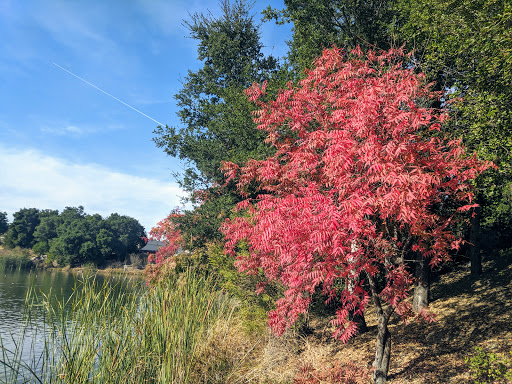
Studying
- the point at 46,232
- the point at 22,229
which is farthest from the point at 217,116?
the point at 22,229

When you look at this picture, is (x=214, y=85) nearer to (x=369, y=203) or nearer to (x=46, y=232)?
(x=369, y=203)

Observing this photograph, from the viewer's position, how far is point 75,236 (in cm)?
5606

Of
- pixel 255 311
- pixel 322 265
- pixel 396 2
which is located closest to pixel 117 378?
pixel 322 265

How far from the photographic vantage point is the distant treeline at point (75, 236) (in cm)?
5606

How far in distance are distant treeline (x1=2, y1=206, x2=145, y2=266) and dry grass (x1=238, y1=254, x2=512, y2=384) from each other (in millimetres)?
52900

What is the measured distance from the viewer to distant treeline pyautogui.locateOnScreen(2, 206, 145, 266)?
5606 cm

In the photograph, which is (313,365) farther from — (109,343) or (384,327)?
(109,343)

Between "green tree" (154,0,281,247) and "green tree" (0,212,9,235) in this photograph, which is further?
"green tree" (0,212,9,235)

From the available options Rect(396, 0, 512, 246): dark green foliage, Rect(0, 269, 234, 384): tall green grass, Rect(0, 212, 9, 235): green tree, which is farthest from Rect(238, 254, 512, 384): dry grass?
Rect(0, 212, 9, 235): green tree

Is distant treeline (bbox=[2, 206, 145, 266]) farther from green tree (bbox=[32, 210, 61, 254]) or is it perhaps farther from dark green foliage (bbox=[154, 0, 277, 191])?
dark green foliage (bbox=[154, 0, 277, 191])

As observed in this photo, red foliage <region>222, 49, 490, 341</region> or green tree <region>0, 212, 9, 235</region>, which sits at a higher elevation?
green tree <region>0, 212, 9, 235</region>

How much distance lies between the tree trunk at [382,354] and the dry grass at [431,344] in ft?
1.51

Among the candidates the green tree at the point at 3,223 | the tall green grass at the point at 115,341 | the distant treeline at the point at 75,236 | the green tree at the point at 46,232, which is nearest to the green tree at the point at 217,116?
the tall green grass at the point at 115,341

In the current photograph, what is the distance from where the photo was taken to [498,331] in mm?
7645
